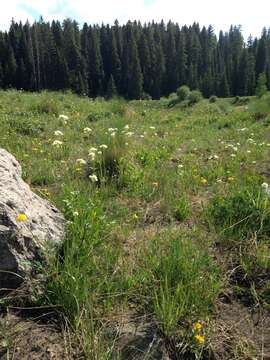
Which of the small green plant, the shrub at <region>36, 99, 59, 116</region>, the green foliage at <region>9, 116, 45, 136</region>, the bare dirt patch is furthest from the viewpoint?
the shrub at <region>36, 99, 59, 116</region>

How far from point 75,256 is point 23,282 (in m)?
0.40

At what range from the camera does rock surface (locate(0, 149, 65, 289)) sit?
2230 mm

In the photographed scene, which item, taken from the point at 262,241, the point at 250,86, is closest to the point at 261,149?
the point at 262,241

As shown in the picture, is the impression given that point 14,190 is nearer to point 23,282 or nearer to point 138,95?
point 23,282

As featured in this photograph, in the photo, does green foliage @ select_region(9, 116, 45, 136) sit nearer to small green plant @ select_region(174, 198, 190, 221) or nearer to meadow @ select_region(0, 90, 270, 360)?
meadow @ select_region(0, 90, 270, 360)

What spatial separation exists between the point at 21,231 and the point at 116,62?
230ft

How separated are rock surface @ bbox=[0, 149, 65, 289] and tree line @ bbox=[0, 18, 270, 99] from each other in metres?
53.8

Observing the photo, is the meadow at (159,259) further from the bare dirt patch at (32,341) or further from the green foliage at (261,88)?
the green foliage at (261,88)

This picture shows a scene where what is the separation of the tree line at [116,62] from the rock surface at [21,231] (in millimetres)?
53753

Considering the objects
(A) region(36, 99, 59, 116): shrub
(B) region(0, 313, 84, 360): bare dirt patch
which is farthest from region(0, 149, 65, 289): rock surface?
(A) region(36, 99, 59, 116): shrub

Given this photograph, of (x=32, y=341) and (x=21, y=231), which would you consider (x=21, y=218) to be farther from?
(x=32, y=341)

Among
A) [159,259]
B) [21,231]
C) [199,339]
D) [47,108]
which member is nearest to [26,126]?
[47,108]

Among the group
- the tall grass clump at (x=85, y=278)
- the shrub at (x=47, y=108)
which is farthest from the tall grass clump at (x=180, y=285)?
the shrub at (x=47, y=108)

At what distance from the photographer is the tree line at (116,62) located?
2363 inches
